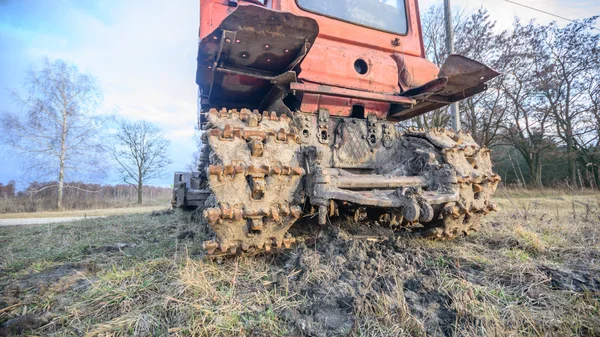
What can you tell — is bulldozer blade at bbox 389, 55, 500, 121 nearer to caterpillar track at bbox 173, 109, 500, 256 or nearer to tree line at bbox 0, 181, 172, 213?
caterpillar track at bbox 173, 109, 500, 256

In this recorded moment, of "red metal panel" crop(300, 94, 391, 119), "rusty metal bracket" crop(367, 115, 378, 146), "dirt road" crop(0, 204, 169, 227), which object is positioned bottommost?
"dirt road" crop(0, 204, 169, 227)

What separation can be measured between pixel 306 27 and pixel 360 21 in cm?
161

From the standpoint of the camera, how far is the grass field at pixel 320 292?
1.51m

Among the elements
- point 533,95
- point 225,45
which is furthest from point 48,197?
point 533,95

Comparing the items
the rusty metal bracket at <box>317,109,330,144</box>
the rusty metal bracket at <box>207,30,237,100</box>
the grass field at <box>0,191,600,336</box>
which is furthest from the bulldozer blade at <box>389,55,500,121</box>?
the rusty metal bracket at <box>207,30,237,100</box>

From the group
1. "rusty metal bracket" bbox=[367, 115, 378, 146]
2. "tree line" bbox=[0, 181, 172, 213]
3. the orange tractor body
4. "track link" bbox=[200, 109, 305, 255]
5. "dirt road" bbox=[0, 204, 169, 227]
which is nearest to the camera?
"track link" bbox=[200, 109, 305, 255]

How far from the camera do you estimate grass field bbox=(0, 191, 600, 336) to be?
151 cm

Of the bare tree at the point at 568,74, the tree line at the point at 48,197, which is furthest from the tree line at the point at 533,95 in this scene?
the tree line at the point at 48,197

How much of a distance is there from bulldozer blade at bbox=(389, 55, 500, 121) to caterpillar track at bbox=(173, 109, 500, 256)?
0.41m

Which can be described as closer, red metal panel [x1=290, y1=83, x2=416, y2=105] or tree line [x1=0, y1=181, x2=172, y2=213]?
red metal panel [x1=290, y1=83, x2=416, y2=105]

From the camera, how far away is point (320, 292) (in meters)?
1.82

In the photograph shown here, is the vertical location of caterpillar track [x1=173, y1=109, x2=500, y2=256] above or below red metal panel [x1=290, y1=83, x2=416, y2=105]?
below

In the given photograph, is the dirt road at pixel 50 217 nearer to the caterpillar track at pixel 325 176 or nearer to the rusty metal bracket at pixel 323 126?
the caterpillar track at pixel 325 176

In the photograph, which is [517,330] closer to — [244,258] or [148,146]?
[244,258]
